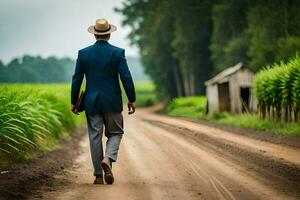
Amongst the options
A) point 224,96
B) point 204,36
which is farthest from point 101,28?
point 204,36

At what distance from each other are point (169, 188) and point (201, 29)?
1840 inches

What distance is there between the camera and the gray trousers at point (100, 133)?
837cm

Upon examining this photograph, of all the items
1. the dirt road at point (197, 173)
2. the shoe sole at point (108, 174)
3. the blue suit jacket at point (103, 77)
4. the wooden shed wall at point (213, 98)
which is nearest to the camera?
the dirt road at point (197, 173)

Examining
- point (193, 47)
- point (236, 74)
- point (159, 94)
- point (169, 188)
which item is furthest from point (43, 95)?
point (159, 94)

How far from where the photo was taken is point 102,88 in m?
8.38

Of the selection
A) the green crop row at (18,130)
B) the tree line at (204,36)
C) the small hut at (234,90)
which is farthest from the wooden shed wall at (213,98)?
the green crop row at (18,130)

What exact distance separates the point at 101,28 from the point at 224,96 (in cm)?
2448

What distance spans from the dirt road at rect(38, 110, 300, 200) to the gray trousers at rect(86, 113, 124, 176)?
0.43 metres

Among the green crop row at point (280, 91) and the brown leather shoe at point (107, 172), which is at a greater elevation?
the green crop row at point (280, 91)

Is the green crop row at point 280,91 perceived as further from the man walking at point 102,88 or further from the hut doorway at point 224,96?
the man walking at point 102,88

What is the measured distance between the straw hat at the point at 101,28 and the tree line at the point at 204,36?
27223 mm

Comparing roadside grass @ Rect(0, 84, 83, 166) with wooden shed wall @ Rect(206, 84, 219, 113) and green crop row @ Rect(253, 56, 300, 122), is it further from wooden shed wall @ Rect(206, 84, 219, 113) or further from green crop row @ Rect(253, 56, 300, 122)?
wooden shed wall @ Rect(206, 84, 219, 113)

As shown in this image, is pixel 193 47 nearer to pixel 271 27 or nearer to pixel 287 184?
pixel 271 27

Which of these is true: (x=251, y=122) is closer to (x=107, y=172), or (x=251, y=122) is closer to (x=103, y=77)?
(x=103, y=77)
